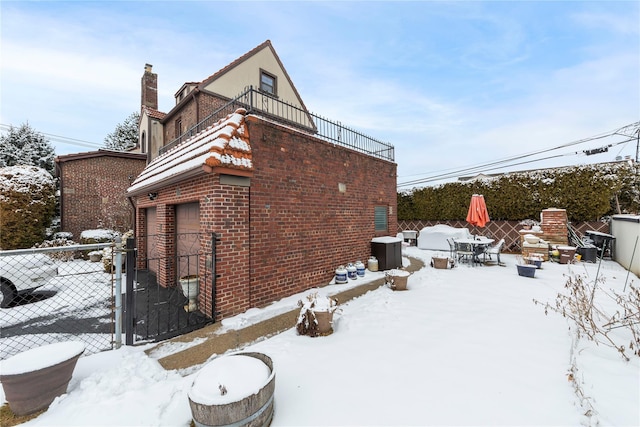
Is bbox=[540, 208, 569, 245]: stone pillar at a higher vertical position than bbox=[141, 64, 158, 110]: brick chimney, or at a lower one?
lower

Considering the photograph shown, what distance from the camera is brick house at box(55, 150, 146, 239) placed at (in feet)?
41.7

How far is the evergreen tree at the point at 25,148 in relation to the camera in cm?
1850

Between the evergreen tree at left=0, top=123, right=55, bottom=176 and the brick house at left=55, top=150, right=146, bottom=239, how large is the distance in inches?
385

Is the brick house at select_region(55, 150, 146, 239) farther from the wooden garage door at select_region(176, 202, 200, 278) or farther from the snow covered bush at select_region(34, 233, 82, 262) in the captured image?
the wooden garage door at select_region(176, 202, 200, 278)

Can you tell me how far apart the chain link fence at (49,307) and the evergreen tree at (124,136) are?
101 ft

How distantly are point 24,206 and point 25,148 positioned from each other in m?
13.3

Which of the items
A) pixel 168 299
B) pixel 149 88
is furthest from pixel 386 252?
pixel 149 88

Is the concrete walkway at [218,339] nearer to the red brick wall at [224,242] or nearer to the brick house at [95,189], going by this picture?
the red brick wall at [224,242]

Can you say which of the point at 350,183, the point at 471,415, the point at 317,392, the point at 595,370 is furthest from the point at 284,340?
the point at 350,183

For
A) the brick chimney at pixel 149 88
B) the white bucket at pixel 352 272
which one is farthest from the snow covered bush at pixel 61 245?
the white bucket at pixel 352 272

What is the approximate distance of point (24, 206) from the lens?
11.1m

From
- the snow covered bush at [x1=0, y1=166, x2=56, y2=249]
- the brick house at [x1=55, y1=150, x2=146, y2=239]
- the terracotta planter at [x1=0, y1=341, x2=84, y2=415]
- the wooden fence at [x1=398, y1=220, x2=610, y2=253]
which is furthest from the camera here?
the brick house at [x1=55, y1=150, x2=146, y2=239]

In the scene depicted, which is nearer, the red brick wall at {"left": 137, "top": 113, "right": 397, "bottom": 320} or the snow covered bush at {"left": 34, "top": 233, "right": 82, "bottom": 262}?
the red brick wall at {"left": 137, "top": 113, "right": 397, "bottom": 320}

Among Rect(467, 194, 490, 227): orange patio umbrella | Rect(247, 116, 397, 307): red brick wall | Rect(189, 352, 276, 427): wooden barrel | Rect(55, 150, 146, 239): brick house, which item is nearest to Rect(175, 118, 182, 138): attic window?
Rect(55, 150, 146, 239): brick house
